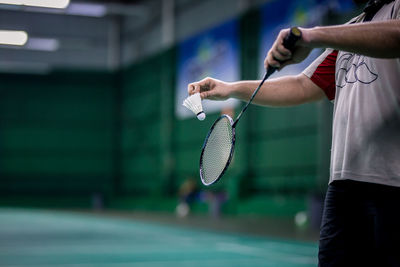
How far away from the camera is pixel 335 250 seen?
2.02 meters

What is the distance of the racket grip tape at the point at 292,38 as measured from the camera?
177cm

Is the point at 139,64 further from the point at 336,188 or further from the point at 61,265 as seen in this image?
the point at 336,188

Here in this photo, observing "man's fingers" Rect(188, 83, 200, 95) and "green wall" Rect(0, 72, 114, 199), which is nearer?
"man's fingers" Rect(188, 83, 200, 95)

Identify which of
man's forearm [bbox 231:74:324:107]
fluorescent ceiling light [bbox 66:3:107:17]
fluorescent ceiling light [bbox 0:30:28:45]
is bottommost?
man's forearm [bbox 231:74:324:107]

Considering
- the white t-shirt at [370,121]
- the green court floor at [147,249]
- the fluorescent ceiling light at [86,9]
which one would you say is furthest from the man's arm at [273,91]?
the fluorescent ceiling light at [86,9]

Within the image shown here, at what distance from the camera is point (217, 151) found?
2.32 m

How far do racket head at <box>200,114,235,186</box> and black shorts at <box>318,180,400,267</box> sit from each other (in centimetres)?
38

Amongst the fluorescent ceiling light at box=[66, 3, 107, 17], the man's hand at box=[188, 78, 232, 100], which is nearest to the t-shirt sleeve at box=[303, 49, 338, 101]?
the man's hand at box=[188, 78, 232, 100]

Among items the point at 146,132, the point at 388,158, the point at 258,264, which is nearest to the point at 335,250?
the point at 388,158

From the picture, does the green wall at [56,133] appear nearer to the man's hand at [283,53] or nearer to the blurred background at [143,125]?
the blurred background at [143,125]

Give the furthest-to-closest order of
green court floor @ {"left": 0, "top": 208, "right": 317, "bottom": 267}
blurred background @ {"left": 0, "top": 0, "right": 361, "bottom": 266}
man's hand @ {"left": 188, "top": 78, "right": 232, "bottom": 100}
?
→ blurred background @ {"left": 0, "top": 0, "right": 361, "bottom": 266}, green court floor @ {"left": 0, "top": 208, "right": 317, "bottom": 267}, man's hand @ {"left": 188, "top": 78, "right": 232, "bottom": 100}

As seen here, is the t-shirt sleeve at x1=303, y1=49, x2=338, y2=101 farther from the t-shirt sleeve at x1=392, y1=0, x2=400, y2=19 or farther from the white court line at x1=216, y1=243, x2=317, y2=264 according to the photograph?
the white court line at x1=216, y1=243, x2=317, y2=264

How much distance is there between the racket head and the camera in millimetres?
2229

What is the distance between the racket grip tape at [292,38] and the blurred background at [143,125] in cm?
635
